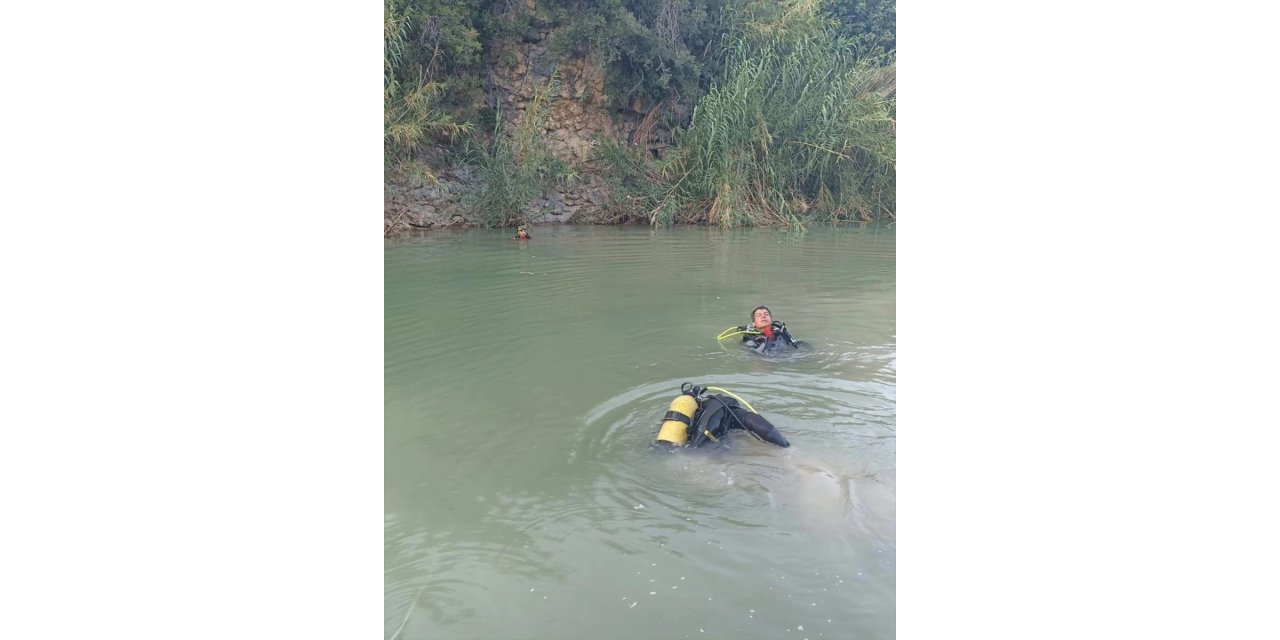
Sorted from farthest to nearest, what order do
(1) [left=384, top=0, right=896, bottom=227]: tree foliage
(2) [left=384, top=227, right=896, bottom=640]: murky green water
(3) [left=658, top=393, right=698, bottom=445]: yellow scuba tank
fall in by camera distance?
(1) [left=384, top=0, right=896, bottom=227]: tree foliage → (3) [left=658, top=393, right=698, bottom=445]: yellow scuba tank → (2) [left=384, top=227, right=896, bottom=640]: murky green water

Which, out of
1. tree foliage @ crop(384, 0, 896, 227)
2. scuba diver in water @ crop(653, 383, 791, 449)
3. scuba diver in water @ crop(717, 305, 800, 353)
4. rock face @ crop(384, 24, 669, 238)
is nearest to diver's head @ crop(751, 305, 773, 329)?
scuba diver in water @ crop(717, 305, 800, 353)

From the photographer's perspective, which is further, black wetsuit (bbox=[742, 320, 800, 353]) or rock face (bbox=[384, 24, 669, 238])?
rock face (bbox=[384, 24, 669, 238])

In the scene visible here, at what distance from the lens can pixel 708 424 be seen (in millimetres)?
3834

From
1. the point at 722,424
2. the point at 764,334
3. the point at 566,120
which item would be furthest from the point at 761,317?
the point at 566,120

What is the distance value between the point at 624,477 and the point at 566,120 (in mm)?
13760

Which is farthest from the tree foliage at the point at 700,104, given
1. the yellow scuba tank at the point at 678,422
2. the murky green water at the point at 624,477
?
the yellow scuba tank at the point at 678,422

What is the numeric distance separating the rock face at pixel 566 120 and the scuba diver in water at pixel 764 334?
9742 mm

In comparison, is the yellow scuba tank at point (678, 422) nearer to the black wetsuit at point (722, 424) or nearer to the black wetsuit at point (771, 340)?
the black wetsuit at point (722, 424)

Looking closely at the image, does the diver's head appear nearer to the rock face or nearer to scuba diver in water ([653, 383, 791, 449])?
scuba diver in water ([653, 383, 791, 449])

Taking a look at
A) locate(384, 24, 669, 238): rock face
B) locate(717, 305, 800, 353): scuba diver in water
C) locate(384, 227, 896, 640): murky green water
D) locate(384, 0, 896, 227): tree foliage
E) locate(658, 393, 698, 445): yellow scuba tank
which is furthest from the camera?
locate(384, 24, 669, 238): rock face

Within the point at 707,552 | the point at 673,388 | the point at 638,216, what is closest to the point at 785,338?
the point at 673,388

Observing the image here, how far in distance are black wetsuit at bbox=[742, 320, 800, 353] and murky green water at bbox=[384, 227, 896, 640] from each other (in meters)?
0.13

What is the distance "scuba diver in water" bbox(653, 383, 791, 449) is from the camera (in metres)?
3.82
